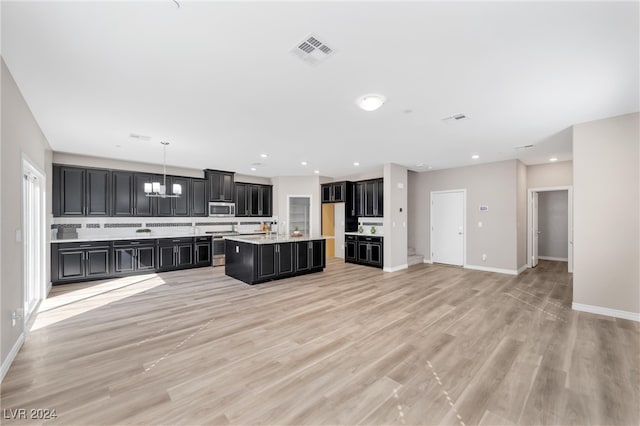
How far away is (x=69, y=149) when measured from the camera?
5309 mm

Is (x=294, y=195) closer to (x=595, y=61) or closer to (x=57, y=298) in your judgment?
(x=57, y=298)

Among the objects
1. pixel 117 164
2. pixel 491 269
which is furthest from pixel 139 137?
pixel 491 269

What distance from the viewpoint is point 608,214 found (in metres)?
3.59

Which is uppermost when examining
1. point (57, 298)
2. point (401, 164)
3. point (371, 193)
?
point (401, 164)

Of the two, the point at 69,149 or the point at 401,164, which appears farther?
the point at 401,164

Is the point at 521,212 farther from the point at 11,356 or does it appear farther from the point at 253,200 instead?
the point at 11,356

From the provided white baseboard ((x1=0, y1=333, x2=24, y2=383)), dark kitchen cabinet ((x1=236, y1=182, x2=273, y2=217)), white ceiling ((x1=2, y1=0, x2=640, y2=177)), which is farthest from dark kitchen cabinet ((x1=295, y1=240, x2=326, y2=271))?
white baseboard ((x1=0, y1=333, x2=24, y2=383))

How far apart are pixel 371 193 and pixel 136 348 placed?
6245 mm

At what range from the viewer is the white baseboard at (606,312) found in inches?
137

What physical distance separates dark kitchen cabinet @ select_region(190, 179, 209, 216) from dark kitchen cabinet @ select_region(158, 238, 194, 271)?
0.89 meters

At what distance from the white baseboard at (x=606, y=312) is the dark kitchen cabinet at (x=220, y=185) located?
775cm

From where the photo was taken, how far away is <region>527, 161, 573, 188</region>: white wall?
248 inches

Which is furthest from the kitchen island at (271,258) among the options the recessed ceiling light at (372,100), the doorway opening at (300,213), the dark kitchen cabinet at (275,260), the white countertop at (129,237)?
the recessed ceiling light at (372,100)

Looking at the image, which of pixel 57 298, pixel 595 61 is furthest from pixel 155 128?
pixel 595 61
